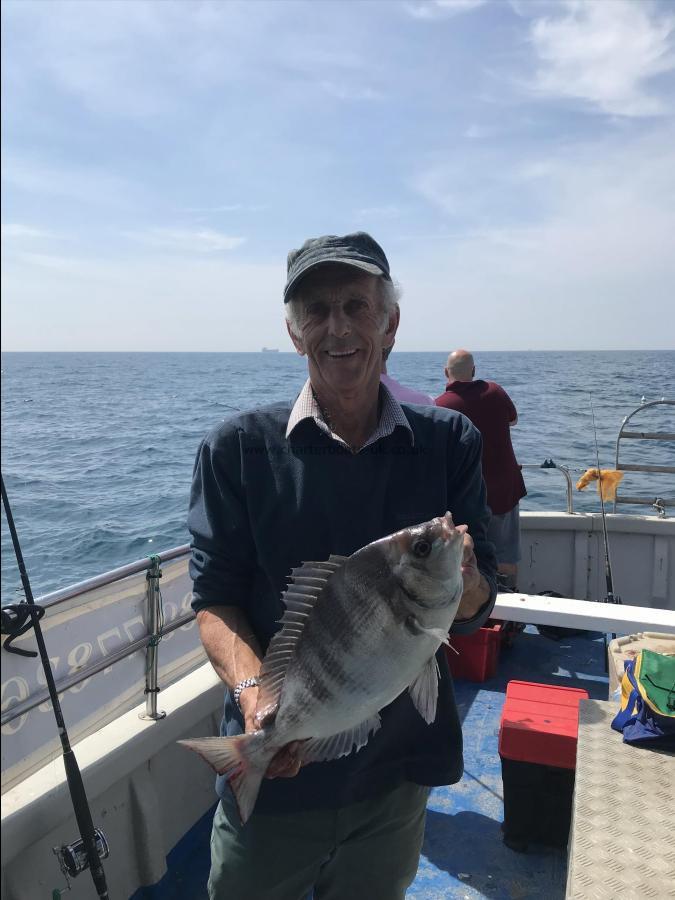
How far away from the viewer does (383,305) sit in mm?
2102

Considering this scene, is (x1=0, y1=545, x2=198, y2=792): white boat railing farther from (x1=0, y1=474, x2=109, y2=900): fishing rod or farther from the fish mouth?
the fish mouth

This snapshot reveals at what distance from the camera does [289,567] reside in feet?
6.52

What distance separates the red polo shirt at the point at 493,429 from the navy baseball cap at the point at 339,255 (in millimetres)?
4060

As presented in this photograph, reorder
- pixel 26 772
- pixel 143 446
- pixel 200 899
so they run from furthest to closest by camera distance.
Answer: pixel 143 446
pixel 200 899
pixel 26 772

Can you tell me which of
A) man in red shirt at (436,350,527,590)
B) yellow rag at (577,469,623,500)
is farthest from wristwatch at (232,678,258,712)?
yellow rag at (577,469,623,500)

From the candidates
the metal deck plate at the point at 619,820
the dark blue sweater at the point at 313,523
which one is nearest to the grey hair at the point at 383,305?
the dark blue sweater at the point at 313,523

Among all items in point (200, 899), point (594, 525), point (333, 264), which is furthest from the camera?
point (594, 525)

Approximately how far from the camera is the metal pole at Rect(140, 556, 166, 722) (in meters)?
3.13

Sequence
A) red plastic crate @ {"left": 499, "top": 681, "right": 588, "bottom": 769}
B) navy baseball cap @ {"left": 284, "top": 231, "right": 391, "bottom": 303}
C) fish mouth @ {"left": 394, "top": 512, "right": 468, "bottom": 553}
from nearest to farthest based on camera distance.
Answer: fish mouth @ {"left": 394, "top": 512, "right": 468, "bottom": 553}, navy baseball cap @ {"left": 284, "top": 231, "right": 391, "bottom": 303}, red plastic crate @ {"left": 499, "top": 681, "right": 588, "bottom": 769}

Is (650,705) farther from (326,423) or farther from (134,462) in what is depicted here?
(134,462)

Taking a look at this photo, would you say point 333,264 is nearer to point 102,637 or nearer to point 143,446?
point 102,637

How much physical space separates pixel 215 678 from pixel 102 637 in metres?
0.89

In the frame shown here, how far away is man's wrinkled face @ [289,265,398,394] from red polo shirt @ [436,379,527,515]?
4.06 m

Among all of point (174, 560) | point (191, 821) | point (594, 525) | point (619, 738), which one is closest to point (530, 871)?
point (619, 738)
